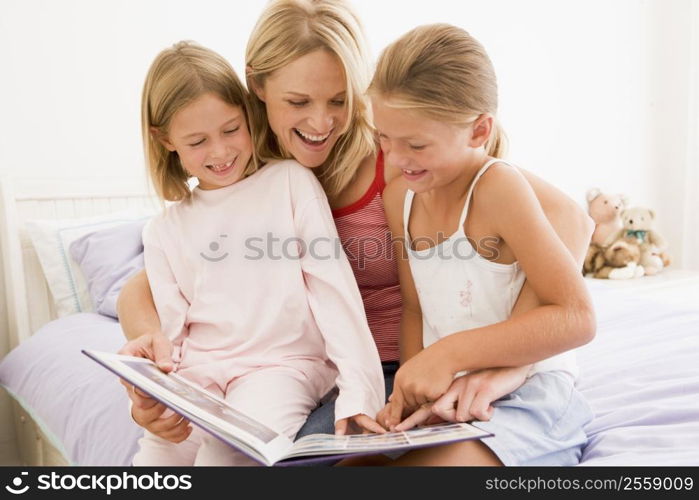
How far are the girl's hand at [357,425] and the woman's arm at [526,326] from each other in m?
0.06

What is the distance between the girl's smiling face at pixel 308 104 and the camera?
3.76 feet

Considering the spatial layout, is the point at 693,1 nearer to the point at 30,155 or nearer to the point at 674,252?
the point at 674,252

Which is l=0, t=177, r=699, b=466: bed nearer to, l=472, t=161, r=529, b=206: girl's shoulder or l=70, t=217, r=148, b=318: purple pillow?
l=70, t=217, r=148, b=318: purple pillow

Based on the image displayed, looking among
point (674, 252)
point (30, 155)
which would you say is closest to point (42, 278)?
point (30, 155)

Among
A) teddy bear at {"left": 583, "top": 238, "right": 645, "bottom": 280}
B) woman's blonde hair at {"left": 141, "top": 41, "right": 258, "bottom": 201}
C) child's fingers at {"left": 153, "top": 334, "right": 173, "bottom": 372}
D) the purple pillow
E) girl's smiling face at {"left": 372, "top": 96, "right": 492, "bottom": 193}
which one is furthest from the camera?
teddy bear at {"left": 583, "top": 238, "right": 645, "bottom": 280}

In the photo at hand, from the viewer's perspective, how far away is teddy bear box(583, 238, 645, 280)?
10.7 ft

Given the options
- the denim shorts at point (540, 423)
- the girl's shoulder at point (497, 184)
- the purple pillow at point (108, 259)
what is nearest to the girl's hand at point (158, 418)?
the denim shorts at point (540, 423)

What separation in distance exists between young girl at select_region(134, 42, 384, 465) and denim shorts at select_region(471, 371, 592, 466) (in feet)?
0.71

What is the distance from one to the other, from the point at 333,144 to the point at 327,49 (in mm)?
172

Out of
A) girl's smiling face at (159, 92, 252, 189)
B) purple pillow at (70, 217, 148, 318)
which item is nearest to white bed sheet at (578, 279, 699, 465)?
girl's smiling face at (159, 92, 252, 189)

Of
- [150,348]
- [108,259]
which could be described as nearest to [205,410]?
[150,348]

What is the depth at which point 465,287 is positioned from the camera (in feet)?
3.39

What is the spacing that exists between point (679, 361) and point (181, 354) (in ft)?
3.27

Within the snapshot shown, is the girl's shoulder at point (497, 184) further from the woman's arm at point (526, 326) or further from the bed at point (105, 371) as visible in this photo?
the bed at point (105, 371)
